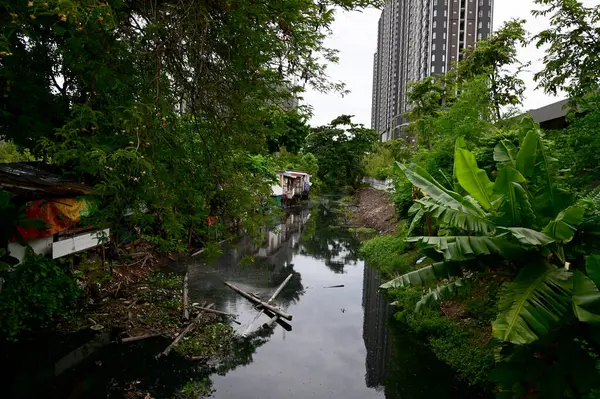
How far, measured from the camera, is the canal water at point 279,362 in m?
8.09

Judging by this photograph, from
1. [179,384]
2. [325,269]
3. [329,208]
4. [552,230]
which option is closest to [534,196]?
[552,230]

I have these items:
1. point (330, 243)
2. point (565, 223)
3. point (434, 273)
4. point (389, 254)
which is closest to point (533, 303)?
point (565, 223)

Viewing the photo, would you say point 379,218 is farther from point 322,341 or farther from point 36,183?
point 36,183

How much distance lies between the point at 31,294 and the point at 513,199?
8.94 metres

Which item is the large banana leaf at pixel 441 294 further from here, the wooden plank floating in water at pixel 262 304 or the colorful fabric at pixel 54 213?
the wooden plank floating in water at pixel 262 304

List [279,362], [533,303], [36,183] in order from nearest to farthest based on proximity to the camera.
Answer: [533,303] → [36,183] → [279,362]

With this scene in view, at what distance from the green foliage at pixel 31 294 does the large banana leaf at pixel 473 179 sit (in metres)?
8.02

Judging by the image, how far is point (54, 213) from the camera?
26.1 ft

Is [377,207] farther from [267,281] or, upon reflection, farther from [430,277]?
[430,277]

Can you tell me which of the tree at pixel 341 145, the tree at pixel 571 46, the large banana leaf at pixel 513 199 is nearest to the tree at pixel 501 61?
the tree at pixel 571 46

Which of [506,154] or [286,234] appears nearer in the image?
[506,154]

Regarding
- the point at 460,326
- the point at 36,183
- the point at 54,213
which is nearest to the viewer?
the point at 36,183

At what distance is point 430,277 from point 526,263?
122 centimetres

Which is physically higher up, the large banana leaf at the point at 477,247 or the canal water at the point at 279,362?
the large banana leaf at the point at 477,247
